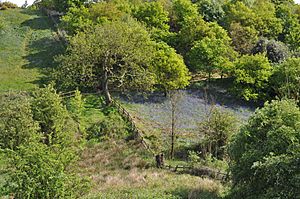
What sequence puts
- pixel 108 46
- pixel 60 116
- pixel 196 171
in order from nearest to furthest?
pixel 196 171, pixel 60 116, pixel 108 46

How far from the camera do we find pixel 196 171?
33281 millimetres

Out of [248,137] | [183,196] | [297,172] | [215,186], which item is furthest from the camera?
[215,186]

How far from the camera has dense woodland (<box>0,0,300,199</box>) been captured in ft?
71.7

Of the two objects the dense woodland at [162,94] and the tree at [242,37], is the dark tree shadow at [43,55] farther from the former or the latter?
the tree at [242,37]

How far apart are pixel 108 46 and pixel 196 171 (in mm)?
21424

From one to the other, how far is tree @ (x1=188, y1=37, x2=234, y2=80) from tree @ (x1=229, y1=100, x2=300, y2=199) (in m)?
29.9

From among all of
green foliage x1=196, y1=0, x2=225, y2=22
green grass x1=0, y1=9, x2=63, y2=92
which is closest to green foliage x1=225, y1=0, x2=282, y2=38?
green foliage x1=196, y1=0, x2=225, y2=22

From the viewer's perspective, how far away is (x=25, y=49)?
7075cm

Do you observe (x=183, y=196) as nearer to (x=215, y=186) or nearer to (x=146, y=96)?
(x=215, y=186)

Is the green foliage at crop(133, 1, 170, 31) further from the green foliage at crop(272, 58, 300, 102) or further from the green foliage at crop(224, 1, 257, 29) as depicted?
the green foliage at crop(272, 58, 300, 102)

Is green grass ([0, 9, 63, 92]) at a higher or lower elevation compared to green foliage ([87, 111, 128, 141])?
higher

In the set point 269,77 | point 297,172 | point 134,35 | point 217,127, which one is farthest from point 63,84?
point 297,172

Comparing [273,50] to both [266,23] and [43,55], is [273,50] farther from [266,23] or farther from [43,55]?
[43,55]

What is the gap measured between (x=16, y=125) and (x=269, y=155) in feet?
69.7
